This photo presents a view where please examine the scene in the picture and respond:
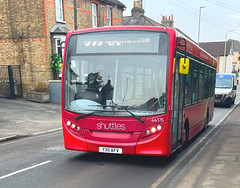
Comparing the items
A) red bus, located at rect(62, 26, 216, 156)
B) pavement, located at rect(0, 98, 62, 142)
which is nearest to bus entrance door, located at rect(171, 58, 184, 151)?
red bus, located at rect(62, 26, 216, 156)

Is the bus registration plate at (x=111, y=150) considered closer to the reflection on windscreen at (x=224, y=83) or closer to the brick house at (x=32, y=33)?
the brick house at (x=32, y=33)

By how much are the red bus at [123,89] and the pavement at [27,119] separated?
15.1 ft

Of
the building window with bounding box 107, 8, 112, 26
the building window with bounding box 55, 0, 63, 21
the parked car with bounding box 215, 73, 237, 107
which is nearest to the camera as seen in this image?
the parked car with bounding box 215, 73, 237, 107

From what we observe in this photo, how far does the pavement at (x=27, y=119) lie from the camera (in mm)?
10313

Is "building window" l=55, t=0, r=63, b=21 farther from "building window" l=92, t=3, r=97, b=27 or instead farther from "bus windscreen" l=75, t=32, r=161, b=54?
"bus windscreen" l=75, t=32, r=161, b=54

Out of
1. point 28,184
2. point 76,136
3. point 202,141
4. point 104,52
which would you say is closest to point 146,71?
point 104,52

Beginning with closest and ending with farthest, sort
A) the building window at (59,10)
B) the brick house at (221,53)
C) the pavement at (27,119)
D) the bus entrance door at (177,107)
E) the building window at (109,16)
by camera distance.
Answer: the bus entrance door at (177,107) → the pavement at (27,119) → the building window at (59,10) → the building window at (109,16) → the brick house at (221,53)

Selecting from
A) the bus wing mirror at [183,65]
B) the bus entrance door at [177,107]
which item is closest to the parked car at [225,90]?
the bus entrance door at [177,107]

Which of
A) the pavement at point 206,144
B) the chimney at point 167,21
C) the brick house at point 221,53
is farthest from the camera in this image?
the brick house at point 221,53

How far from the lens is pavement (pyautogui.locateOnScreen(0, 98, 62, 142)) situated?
1031cm

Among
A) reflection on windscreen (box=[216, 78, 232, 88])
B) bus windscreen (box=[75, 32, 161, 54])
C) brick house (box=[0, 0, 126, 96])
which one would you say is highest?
brick house (box=[0, 0, 126, 96])

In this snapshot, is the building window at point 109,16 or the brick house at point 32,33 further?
the building window at point 109,16

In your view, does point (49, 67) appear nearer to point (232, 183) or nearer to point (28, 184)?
point (28, 184)

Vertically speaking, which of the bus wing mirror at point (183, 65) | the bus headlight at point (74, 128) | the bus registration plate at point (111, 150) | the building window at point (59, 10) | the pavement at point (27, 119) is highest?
the building window at point (59, 10)
